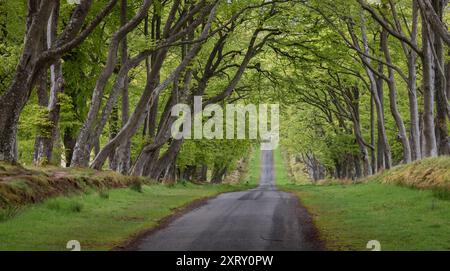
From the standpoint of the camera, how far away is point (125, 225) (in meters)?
14.2

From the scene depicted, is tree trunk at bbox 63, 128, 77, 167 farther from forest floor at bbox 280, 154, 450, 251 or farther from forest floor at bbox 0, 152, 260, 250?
forest floor at bbox 280, 154, 450, 251

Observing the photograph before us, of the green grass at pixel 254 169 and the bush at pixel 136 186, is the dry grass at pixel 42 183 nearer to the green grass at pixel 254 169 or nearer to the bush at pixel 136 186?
the bush at pixel 136 186

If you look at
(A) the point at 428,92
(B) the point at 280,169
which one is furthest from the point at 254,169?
(A) the point at 428,92

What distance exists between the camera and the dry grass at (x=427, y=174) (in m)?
17.7

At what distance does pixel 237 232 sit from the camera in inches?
512

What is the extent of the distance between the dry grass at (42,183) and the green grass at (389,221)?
292 inches

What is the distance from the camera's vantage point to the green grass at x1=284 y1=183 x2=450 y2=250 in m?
11.1

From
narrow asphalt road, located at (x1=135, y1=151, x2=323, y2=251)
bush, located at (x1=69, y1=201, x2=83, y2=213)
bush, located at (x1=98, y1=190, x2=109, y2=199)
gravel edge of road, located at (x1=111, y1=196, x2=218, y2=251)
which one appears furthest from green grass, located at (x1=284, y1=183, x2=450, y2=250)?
bush, located at (x1=98, y1=190, x2=109, y2=199)

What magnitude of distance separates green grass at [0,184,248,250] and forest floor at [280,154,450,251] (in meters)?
4.60

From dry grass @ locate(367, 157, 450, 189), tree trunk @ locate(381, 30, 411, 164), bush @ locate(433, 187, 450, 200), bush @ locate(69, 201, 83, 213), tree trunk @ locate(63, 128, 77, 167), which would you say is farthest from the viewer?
tree trunk @ locate(63, 128, 77, 167)

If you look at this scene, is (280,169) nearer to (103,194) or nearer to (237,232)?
(103,194)

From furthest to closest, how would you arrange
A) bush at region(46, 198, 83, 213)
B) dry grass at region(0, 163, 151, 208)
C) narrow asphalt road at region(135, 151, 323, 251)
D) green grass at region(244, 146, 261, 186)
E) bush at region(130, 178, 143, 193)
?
green grass at region(244, 146, 261, 186) → bush at region(130, 178, 143, 193) → bush at region(46, 198, 83, 213) → dry grass at region(0, 163, 151, 208) → narrow asphalt road at region(135, 151, 323, 251)

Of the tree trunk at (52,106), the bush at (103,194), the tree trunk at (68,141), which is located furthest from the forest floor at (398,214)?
the tree trunk at (68,141)

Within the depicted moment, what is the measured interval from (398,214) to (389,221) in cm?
133
